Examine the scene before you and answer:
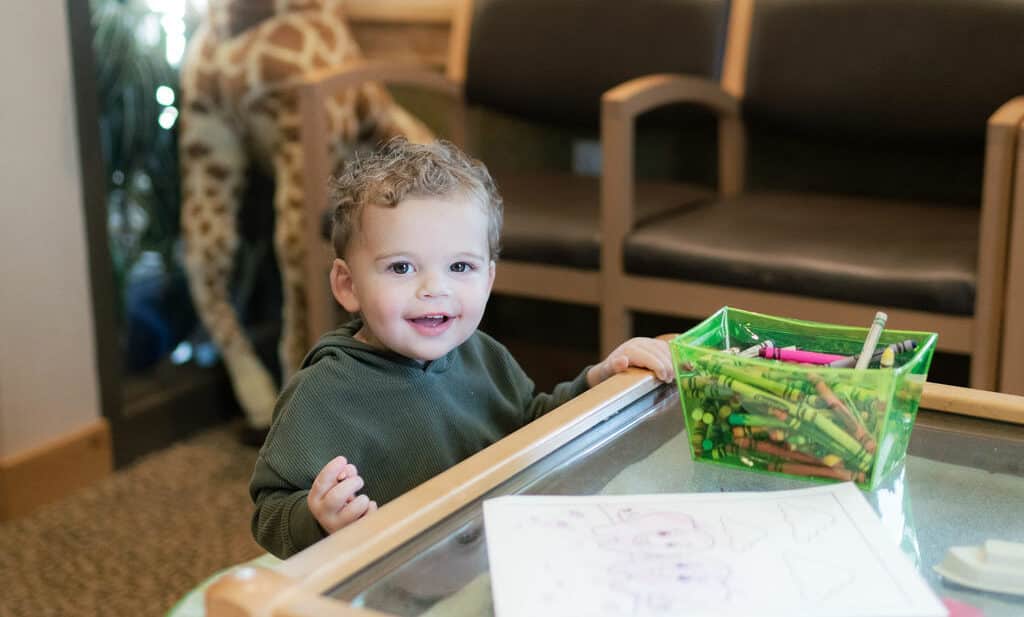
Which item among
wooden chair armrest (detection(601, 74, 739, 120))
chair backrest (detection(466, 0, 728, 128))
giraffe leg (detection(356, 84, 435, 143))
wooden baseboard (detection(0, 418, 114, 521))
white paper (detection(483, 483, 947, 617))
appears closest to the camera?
white paper (detection(483, 483, 947, 617))

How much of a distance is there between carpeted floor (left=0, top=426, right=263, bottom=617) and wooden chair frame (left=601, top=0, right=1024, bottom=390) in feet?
2.36

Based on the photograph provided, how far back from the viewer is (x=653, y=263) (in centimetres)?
198

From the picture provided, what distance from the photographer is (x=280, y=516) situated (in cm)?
98

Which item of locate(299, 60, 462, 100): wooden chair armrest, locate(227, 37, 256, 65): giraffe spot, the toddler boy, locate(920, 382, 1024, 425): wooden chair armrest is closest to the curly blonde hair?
the toddler boy

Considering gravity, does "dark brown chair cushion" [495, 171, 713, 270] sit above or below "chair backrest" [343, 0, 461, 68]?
below

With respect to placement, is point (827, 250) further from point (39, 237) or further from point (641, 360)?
point (39, 237)

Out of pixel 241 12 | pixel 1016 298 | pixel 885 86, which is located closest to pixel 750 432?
pixel 1016 298

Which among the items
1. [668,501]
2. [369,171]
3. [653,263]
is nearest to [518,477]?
[668,501]

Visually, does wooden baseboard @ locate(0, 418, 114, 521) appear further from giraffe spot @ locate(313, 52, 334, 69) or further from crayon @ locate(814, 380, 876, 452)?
crayon @ locate(814, 380, 876, 452)

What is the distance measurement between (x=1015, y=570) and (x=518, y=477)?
348 mm

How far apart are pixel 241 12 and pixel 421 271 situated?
4.92 feet

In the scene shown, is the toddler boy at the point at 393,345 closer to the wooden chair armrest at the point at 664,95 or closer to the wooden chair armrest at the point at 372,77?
the wooden chair armrest at the point at 664,95

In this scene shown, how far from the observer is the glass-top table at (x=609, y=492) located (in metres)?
0.77

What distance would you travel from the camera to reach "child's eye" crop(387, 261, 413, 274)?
103 cm
